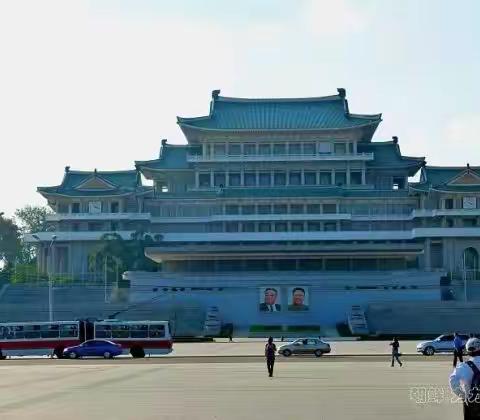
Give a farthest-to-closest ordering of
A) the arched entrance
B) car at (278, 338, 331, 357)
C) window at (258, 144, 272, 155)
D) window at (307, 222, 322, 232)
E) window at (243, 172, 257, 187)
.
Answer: window at (243, 172, 257, 187), window at (258, 144, 272, 155), window at (307, 222, 322, 232), the arched entrance, car at (278, 338, 331, 357)

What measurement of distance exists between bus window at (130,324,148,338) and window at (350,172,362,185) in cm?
4176

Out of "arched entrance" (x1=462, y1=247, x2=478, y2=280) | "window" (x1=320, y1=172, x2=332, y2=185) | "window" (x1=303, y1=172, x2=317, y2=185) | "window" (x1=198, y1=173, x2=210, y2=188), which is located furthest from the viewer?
"window" (x1=198, y1=173, x2=210, y2=188)

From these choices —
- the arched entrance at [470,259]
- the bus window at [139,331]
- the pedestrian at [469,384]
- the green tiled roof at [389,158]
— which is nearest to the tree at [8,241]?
the green tiled roof at [389,158]

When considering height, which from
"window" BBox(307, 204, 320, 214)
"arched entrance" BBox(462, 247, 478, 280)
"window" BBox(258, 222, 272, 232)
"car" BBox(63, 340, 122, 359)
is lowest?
"car" BBox(63, 340, 122, 359)

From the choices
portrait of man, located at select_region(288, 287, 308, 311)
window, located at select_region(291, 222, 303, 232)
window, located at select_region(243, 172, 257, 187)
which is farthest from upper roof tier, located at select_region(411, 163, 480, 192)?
portrait of man, located at select_region(288, 287, 308, 311)

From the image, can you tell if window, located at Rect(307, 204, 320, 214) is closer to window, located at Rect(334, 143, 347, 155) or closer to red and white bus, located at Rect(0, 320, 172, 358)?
window, located at Rect(334, 143, 347, 155)

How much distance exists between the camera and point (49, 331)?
4988cm

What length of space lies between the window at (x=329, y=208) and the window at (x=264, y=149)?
755 centimetres

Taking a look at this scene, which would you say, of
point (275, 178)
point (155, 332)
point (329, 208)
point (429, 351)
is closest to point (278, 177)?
point (275, 178)

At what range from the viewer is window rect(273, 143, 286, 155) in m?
86.2

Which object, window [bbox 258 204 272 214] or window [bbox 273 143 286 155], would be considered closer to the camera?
window [bbox 258 204 272 214]

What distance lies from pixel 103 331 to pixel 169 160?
40.2 m

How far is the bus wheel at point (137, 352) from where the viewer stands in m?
47.9

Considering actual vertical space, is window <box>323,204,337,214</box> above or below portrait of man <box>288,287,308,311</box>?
above
